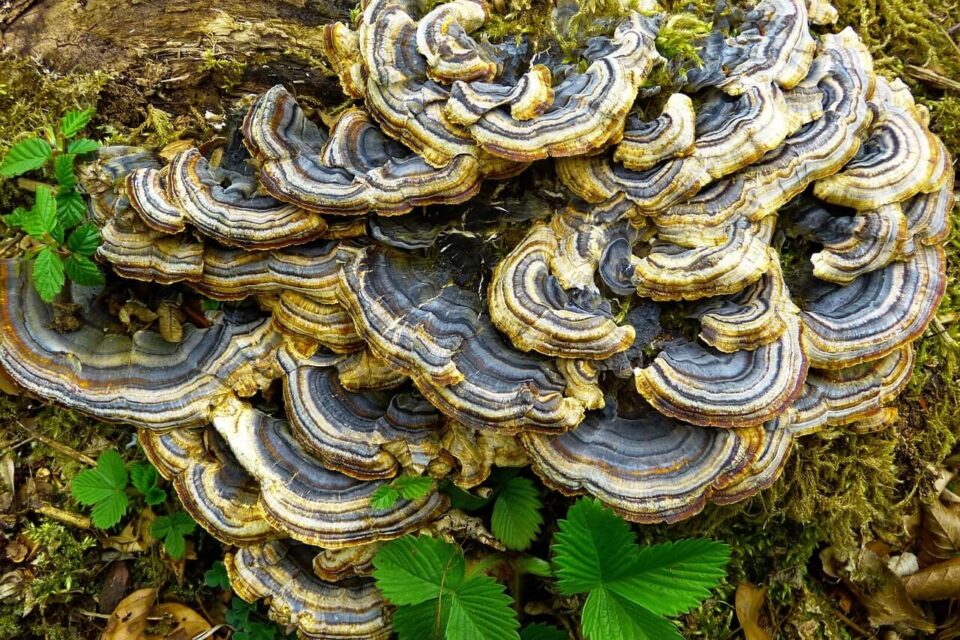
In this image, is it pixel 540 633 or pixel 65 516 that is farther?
pixel 65 516

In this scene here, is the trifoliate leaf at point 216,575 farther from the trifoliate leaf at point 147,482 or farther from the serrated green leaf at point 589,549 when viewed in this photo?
the serrated green leaf at point 589,549

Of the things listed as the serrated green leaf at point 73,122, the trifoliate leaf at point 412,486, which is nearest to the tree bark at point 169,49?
the serrated green leaf at point 73,122

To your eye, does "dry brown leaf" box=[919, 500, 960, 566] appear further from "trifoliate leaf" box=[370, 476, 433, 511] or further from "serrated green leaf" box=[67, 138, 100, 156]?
"serrated green leaf" box=[67, 138, 100, 156]

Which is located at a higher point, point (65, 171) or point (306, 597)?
point (65, 171)

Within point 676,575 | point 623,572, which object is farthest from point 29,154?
point 676,575

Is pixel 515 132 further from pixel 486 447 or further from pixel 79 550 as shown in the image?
pixel 79 550

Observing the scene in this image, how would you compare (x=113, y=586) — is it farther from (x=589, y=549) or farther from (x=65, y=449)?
(x=589, y=549)
